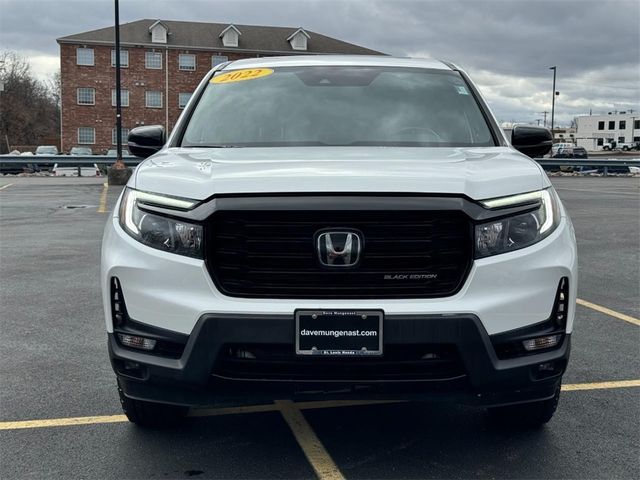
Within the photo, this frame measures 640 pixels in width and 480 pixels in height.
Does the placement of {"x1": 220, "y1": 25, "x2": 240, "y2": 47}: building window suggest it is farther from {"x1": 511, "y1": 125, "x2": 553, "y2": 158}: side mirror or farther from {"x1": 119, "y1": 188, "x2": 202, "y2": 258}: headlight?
{"x1": 119, "y1": 188, "x2": 202, "y2": 258}: headlight

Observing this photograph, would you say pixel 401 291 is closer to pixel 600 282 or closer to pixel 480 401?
pixel 480 401

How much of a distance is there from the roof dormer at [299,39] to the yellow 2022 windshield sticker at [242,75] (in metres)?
52.7

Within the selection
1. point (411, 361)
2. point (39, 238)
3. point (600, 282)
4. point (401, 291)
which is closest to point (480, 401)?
point (411, 361)

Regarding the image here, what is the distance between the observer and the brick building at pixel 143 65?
2100 inches

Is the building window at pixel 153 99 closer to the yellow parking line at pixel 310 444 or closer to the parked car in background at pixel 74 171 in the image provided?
the parked car in background at pixel 74 171

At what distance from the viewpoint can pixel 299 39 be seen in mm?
55625

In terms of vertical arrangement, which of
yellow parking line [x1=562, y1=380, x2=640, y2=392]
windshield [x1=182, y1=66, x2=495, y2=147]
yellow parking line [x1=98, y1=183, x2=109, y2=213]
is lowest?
yellow parking line [x1=98, y1=183, x2=109, y2=213]

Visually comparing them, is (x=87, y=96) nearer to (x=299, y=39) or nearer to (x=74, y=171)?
(x=299, y=39)

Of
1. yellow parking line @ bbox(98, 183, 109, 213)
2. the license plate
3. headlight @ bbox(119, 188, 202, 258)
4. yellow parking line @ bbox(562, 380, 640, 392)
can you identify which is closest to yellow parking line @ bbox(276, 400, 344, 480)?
the license plate

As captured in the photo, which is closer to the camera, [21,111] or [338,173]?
[338,173]

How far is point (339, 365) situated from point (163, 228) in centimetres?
89

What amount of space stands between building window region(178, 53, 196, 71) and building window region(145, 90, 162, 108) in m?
2.80

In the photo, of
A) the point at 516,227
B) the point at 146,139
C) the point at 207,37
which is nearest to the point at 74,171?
the point at 207,37

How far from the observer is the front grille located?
8.77 ft
